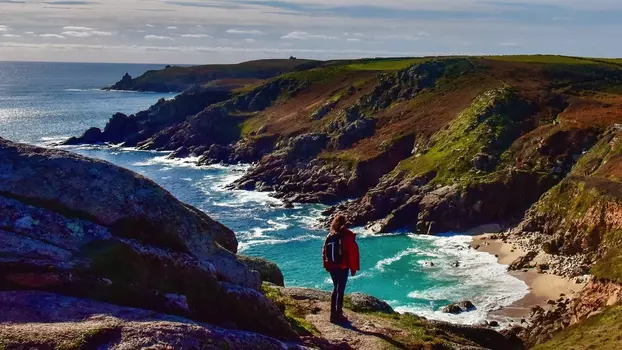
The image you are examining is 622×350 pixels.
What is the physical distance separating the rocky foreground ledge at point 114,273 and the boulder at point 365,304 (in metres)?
4.33

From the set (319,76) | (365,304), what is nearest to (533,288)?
(365,304)

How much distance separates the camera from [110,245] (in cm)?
1403

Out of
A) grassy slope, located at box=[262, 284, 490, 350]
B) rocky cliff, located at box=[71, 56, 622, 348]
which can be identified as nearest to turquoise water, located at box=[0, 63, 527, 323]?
rocky cliff, located at box=[71, 56, 622, 348]

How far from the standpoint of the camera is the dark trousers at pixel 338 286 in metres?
18.0

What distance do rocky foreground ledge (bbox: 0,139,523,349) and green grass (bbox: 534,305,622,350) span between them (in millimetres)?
10064

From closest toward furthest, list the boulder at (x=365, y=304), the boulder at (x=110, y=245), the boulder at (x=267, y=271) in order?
the boulder at (x=110, y=245) → the boulder at (x=365, y=304) → the boulder at (x=267, y=271)

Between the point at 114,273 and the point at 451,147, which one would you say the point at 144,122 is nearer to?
the point at 451,147

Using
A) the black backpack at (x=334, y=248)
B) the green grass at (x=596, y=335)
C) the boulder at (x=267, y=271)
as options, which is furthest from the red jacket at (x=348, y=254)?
the green grass at (x=596, y=335)

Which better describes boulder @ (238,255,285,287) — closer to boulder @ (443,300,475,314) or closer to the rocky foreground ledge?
the rocky foreground ledge

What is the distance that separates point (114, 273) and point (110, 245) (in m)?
0.68

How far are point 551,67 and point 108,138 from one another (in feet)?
326

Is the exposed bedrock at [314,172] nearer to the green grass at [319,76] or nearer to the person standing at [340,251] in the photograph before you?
the green grass at [319,76]

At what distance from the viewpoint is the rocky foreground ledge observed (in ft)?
38.5

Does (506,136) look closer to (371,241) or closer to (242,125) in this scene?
(371,241)
